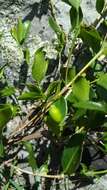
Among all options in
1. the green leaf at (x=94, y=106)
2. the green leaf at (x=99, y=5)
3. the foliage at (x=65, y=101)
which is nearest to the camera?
the green leaf at (x=94, y=106)

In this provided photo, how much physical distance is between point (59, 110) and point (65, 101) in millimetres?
23

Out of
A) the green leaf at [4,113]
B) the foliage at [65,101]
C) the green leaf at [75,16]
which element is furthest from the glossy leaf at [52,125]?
the green leaf at [75,16]

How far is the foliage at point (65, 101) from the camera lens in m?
1.10

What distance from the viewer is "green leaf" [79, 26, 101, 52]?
1107 mm

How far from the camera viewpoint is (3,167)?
1.29 metres

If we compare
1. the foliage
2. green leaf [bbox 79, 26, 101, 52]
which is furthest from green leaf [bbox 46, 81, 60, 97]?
green leaf [bbox 79, 26, 101, 52]

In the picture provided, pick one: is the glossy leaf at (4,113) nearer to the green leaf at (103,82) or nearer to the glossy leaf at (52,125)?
the glossy leaf at (52,125)

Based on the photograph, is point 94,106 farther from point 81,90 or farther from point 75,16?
point 75,16

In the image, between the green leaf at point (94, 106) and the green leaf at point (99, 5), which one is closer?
the green leaf at point (94, 106)

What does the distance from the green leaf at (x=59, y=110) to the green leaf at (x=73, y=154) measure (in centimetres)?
6

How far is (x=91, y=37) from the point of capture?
1119 mm

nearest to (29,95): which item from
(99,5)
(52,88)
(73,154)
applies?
(52,88)

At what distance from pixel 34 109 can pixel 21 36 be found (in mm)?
187

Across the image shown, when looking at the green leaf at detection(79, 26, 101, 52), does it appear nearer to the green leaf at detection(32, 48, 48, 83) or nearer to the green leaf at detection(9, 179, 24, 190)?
the green leaf at detection(32, 48, 48, 83)
